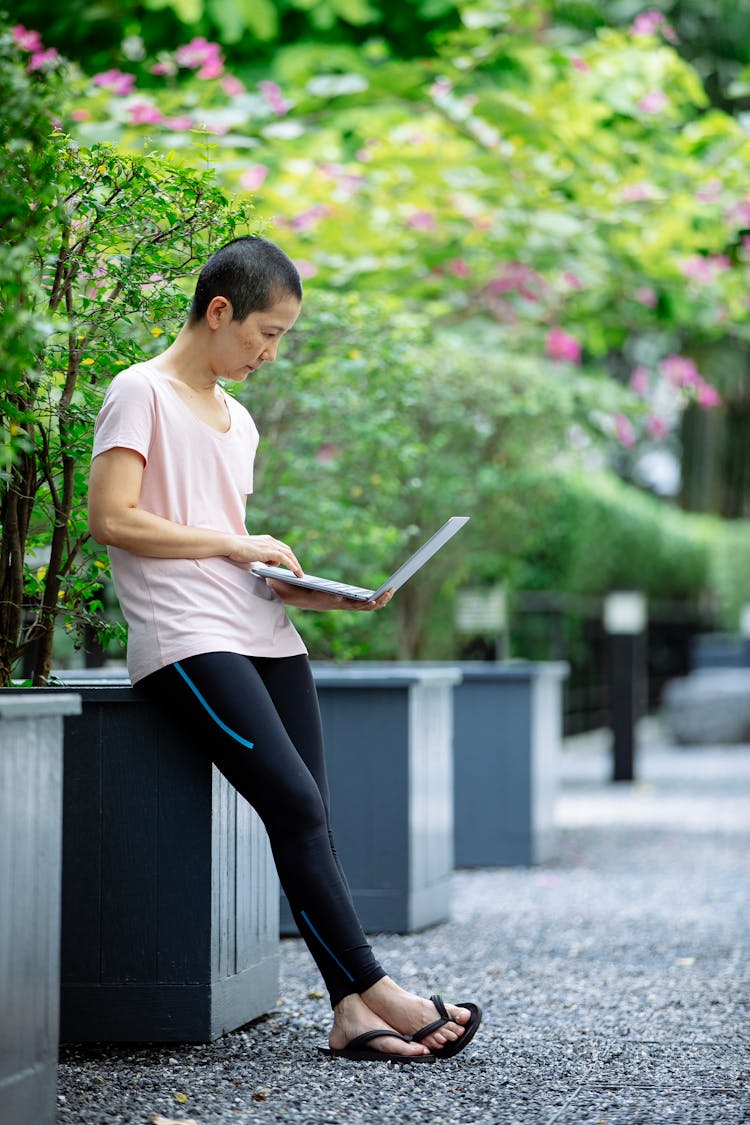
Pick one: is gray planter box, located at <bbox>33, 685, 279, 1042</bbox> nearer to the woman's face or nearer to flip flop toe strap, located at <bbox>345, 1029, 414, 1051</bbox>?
flip flop toe strap, located at <bbox>345, 1029, 414, 1051</bbox>

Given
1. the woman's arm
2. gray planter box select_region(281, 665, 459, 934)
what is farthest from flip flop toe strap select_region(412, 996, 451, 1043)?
gray planter box select_region(281, 665, 459, 934)

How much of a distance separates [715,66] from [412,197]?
812 centimetres

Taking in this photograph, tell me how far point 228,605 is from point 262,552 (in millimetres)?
146

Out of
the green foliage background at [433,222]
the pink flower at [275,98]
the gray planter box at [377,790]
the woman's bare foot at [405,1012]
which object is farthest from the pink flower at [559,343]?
the woman's bare foot at [405,1012]

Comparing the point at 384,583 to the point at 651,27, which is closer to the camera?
the point at 384,583

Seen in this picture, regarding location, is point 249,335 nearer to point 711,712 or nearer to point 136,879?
point 136,879

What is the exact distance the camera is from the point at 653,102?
31.0 ft

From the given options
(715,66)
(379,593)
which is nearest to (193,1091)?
(379,593)

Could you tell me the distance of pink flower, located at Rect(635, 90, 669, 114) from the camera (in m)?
9.38

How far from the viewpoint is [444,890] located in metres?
6.67

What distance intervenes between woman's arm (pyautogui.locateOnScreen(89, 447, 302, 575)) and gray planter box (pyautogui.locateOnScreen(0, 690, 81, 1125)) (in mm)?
595

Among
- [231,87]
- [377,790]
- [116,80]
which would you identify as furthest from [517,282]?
[377,790]

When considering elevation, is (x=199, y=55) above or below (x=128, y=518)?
above

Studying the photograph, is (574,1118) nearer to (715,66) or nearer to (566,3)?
(566,3)
